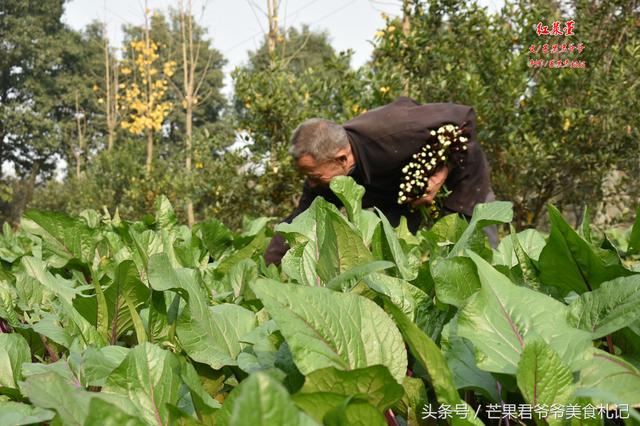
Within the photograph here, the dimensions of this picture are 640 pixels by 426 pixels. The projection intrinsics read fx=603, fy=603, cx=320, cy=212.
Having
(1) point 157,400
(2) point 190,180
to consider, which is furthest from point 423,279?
(2) point 190,180

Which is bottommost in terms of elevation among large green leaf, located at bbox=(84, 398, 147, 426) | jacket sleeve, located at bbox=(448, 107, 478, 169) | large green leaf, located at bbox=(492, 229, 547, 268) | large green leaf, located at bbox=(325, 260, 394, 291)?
large green leaf, located at bbox=(492, 229, 547, 268)

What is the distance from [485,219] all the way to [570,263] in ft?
0.59

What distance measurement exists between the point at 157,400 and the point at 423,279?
0.43 metres

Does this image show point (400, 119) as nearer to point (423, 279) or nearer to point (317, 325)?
point (423, 279)

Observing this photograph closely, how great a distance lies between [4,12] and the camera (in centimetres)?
3831

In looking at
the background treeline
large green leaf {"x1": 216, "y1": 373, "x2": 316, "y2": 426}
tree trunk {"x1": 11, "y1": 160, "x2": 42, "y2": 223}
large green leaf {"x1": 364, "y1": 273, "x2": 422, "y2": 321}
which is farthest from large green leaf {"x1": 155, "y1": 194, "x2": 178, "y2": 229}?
tree trunk {"x1": 11, "y1": 160, "x2": 42, "y2": 223}

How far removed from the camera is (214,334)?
83 cm

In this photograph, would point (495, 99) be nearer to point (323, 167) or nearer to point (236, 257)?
point (323, 167)

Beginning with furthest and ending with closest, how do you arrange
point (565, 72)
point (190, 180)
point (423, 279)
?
point (190, 180) < point (565, 72) < point (423, 279)

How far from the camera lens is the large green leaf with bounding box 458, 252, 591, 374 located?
24.9 inches

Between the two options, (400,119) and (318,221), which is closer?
(318,221)

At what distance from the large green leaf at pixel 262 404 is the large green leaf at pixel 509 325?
0.29 metres

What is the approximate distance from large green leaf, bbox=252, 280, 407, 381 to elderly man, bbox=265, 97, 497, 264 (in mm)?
3000

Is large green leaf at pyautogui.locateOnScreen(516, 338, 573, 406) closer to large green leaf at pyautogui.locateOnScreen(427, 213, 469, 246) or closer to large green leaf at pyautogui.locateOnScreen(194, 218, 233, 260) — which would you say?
large green leaf at pyautogui.locateOnScreen(427, 213, 469, 246)
